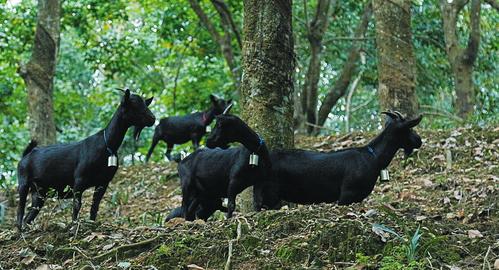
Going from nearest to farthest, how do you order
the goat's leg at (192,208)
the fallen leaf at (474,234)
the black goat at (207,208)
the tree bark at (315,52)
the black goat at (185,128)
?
the fallen leaf at (474,234), the goat's leg at (192,208), the black goat at (207,208), the black goat at (185,128), the tree bark at (315,52)

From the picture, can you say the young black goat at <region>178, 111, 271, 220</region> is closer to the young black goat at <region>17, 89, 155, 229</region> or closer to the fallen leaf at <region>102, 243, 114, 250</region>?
the young black goat at <region>17, 89, 155, 229</region>

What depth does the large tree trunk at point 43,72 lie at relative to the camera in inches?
616

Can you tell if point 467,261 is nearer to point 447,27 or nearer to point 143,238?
point 143,238

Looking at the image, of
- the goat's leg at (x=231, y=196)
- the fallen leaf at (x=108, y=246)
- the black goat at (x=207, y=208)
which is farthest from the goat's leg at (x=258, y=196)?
the fallen leaf at (x=108, y=246)

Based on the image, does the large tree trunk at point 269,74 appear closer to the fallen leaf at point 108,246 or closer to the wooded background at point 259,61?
the wooded background at point 259,61

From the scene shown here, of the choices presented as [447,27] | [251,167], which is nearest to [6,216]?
[251,167]

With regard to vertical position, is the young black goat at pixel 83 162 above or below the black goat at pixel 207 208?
above

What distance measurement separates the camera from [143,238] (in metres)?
7.31

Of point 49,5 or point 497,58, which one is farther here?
point 497,58

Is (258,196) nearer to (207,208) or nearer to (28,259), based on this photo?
(207,208)

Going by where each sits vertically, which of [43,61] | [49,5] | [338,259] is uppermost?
[49,5]

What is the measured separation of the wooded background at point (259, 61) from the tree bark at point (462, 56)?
0.02 m

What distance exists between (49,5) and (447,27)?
863 cm

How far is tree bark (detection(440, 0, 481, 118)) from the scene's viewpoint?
18.0 metres
